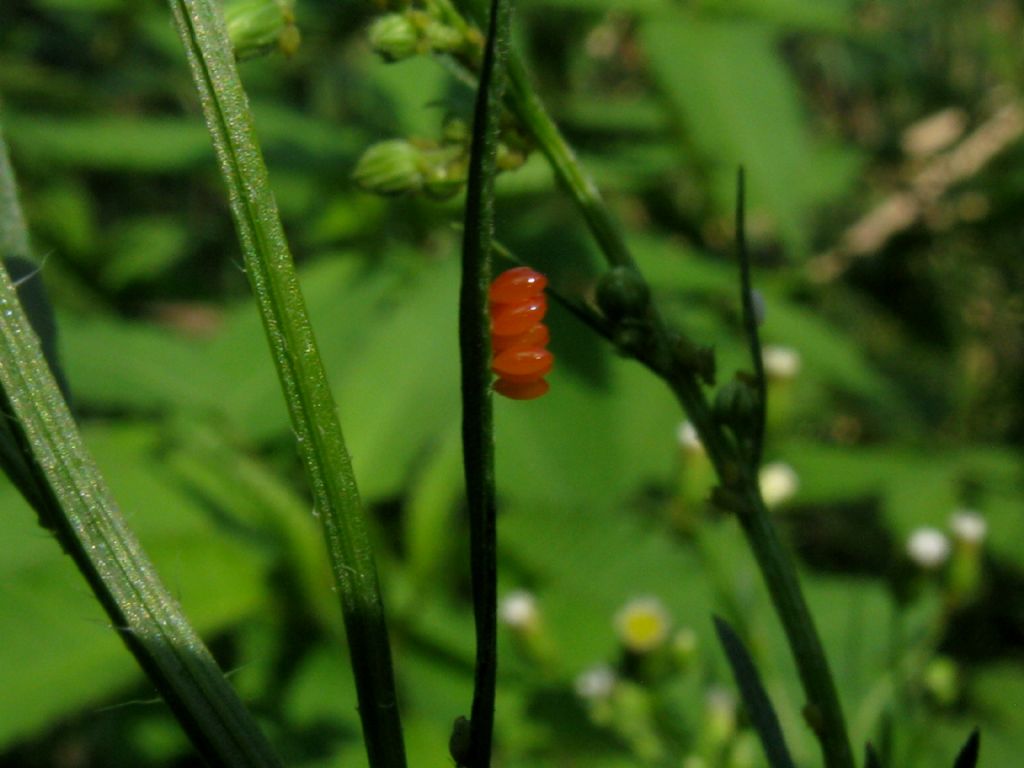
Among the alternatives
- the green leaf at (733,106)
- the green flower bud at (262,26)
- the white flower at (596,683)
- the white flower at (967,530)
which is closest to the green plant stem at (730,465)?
the green flower bud at (262,26)

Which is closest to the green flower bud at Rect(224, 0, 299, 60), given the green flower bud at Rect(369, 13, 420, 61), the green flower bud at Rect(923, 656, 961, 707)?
the green flower bud at Rect(369, 13, 420, 61)

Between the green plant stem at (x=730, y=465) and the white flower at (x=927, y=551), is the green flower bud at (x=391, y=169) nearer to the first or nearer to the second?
the green plant stem at (x=730, y=465)

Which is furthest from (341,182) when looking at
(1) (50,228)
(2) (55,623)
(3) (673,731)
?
(3) (673,731)

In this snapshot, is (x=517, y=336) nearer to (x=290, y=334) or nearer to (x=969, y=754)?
(x=290, y=334)

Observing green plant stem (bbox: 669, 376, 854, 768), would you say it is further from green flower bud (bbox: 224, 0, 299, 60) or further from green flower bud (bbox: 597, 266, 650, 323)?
green flower bud (bbox: 224, 0, 299, 60)

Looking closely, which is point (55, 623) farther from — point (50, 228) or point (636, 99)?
point (636, 99)

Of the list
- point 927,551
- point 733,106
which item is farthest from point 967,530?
point 733,106

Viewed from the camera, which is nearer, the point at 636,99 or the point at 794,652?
the point at 794,652
